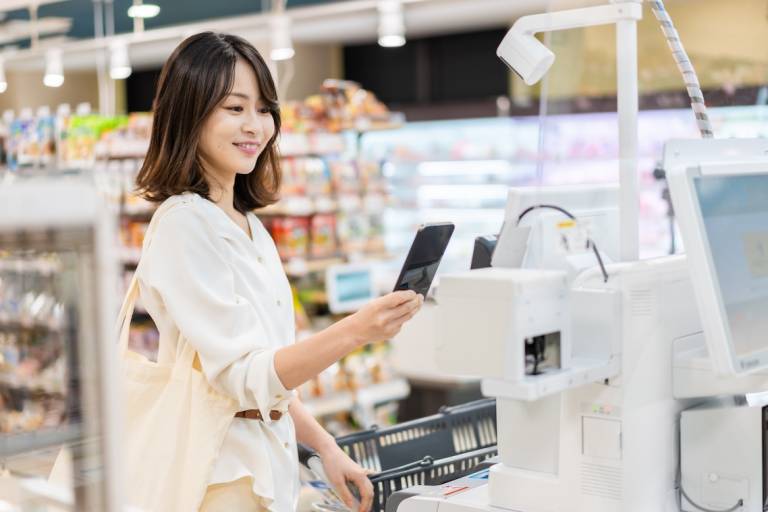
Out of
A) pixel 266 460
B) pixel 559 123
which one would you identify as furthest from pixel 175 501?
pixel 559 123

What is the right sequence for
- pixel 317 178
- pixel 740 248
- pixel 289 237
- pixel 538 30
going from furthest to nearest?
pixel 317 178, pixel 289 237, pixel 538 30, pixel 740 248

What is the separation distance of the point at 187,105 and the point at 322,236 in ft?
12.4

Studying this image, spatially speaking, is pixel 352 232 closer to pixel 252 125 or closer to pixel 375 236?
pixel 375 236

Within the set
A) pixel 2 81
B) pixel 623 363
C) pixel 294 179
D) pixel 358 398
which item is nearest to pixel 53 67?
pixel 2 81

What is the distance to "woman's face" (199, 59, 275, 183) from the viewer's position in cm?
194

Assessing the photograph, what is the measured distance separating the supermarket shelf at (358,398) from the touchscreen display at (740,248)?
3.92 metres

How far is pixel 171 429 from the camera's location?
1.90m

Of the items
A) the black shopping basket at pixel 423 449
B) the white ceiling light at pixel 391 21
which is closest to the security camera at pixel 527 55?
the black shopping basket at pixel 423 449

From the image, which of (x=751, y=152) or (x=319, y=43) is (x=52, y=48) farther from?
(x=751, y=152)

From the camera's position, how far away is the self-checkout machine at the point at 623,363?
1.51 meters

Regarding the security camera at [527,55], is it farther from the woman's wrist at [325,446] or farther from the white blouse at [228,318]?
the woman's wrist at [325,446]

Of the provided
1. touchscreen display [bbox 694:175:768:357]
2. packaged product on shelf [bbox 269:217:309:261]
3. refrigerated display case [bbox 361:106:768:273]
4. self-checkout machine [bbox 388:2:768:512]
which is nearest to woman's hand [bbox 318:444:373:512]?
self-checkout machine [bbox 388:2:768:512]

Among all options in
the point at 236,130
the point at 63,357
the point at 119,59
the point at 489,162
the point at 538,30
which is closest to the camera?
the point at 63,357

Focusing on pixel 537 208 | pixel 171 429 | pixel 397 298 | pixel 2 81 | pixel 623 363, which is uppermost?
pixel 2 81
